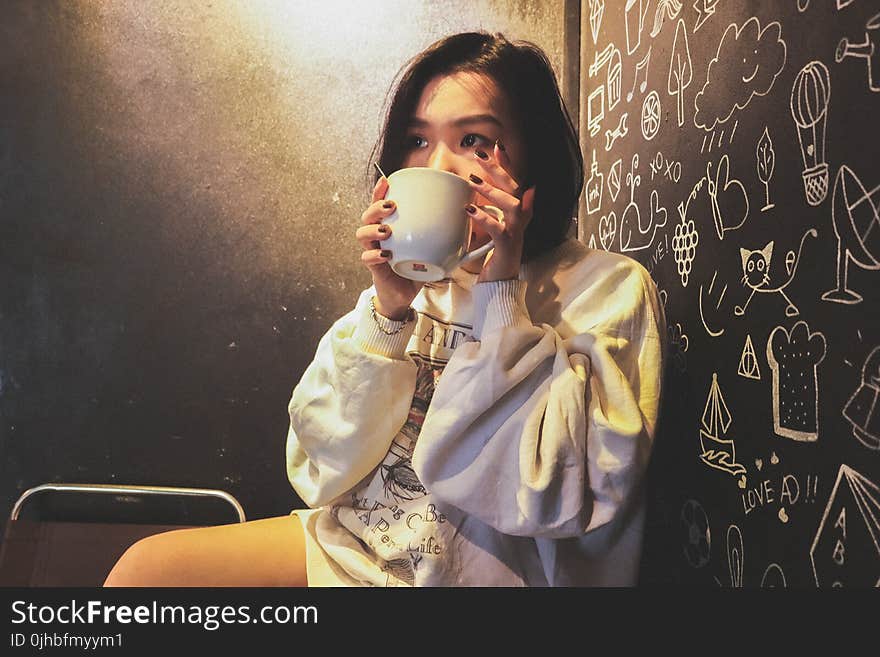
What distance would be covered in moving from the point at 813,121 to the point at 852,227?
120mm

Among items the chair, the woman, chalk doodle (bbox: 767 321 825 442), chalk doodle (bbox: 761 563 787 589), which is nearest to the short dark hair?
the woman

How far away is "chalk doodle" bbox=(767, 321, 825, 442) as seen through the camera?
61 centimetres

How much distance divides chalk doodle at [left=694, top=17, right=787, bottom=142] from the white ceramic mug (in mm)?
336

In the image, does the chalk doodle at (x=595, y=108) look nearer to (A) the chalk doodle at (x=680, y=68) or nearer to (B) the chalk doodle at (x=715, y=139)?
(A) the chalk doodle at (x=680, y=68)

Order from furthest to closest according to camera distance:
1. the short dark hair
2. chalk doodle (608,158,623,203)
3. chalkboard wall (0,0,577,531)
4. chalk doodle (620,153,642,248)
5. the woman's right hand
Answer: chalkboard wall (0,0,577,531), chalk doodle (608,158,623,203), chalk doodle (620,153,642,248), the short dark hair, the woman's right hand

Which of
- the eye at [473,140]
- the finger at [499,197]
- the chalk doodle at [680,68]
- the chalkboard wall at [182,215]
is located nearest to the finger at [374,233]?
the finger at [499,197]

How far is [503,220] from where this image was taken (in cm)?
78

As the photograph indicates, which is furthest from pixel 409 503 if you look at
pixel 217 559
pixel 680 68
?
pixel 680 68

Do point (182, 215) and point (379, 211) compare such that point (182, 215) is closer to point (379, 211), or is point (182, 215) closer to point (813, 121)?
point (379, 211)

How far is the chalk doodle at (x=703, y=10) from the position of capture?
33.7 inches

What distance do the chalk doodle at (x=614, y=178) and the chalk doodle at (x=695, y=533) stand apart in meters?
0.65

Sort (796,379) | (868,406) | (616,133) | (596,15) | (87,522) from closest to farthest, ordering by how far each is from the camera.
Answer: (868,406)
(796,379)
(616,133)
(596,15)
(87,522)

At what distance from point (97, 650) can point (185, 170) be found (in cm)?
128

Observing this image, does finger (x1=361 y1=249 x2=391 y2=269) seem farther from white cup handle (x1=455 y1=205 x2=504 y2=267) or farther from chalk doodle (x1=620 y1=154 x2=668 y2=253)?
chalk doodle (x1=620 y1=154 x2=668 y2=253)
